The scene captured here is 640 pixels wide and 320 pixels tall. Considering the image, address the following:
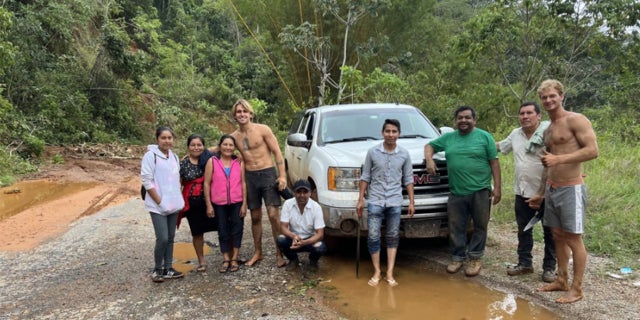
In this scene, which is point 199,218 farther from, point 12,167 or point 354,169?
point 12,167

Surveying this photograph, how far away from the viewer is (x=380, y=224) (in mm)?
4301

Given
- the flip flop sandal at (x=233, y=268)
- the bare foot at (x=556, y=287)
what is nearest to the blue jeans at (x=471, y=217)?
the bare foot at (x=556, y=287)

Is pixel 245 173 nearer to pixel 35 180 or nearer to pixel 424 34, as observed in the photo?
pixel 35 180

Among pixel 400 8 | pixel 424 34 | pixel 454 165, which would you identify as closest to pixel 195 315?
pixel 454 165

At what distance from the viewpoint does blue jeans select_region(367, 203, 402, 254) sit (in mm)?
4277

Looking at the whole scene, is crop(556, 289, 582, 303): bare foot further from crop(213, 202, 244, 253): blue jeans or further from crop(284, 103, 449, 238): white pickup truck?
crop(213, 202, 244, 253): blue jeans

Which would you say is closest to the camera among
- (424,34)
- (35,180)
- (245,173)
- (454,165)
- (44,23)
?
(454,165)

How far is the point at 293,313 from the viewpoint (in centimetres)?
371

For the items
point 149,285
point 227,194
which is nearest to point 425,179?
point 227,194

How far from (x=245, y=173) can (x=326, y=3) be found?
10.3 metres

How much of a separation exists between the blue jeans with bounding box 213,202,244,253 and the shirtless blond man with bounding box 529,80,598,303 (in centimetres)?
296

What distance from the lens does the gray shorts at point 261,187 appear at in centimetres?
486

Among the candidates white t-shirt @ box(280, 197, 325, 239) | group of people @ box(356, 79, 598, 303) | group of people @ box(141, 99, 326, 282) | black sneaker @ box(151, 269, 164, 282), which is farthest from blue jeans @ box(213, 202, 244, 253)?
group of people @ box(356, 79, 598, 303)

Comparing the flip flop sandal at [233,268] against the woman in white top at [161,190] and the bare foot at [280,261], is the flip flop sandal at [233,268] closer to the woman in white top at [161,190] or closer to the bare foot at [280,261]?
the bare foot at [280,261]
